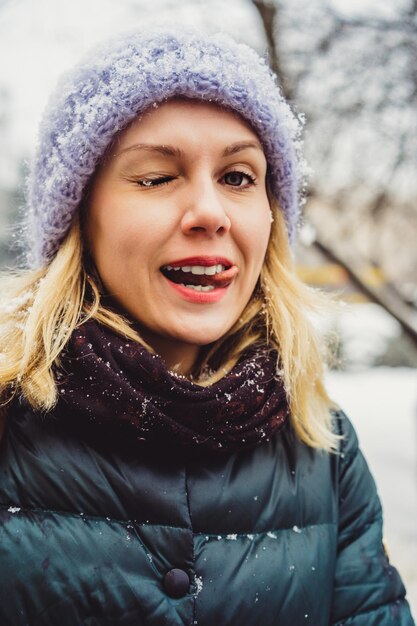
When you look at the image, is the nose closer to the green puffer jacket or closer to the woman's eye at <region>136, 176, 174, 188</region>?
the woman's eye at <region>136, 176, 174, 188</region>

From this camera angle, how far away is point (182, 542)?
1.19 m

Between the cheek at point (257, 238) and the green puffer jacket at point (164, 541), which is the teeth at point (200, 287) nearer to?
the cheek at point (257, 238)

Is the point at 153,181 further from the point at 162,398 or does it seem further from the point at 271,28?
the point at 271,28

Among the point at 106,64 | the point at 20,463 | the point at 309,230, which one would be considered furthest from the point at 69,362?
the point at 309,230

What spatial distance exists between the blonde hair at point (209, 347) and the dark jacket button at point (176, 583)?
43 cm

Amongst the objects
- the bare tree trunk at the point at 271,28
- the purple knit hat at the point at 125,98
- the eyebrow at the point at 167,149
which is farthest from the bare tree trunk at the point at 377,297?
the eyebrow at the point at 167,149

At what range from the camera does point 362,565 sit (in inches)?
54.5

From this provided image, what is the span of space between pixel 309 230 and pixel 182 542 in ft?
8.70

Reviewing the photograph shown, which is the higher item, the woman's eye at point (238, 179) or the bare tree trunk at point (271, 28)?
the bare tree trunk at point (271, 28)

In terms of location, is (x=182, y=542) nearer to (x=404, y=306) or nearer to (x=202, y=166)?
(x=202, y=166)

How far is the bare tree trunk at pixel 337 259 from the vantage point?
147 inches

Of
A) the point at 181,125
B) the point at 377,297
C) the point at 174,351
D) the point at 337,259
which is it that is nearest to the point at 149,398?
the point at 174,351

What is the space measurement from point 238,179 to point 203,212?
0.70ft

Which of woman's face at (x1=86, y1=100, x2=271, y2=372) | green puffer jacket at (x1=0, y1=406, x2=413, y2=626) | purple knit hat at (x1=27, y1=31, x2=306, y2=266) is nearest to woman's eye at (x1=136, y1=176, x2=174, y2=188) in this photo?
woman's face at (x1=86, y1=100, x2=271, y2=372)
